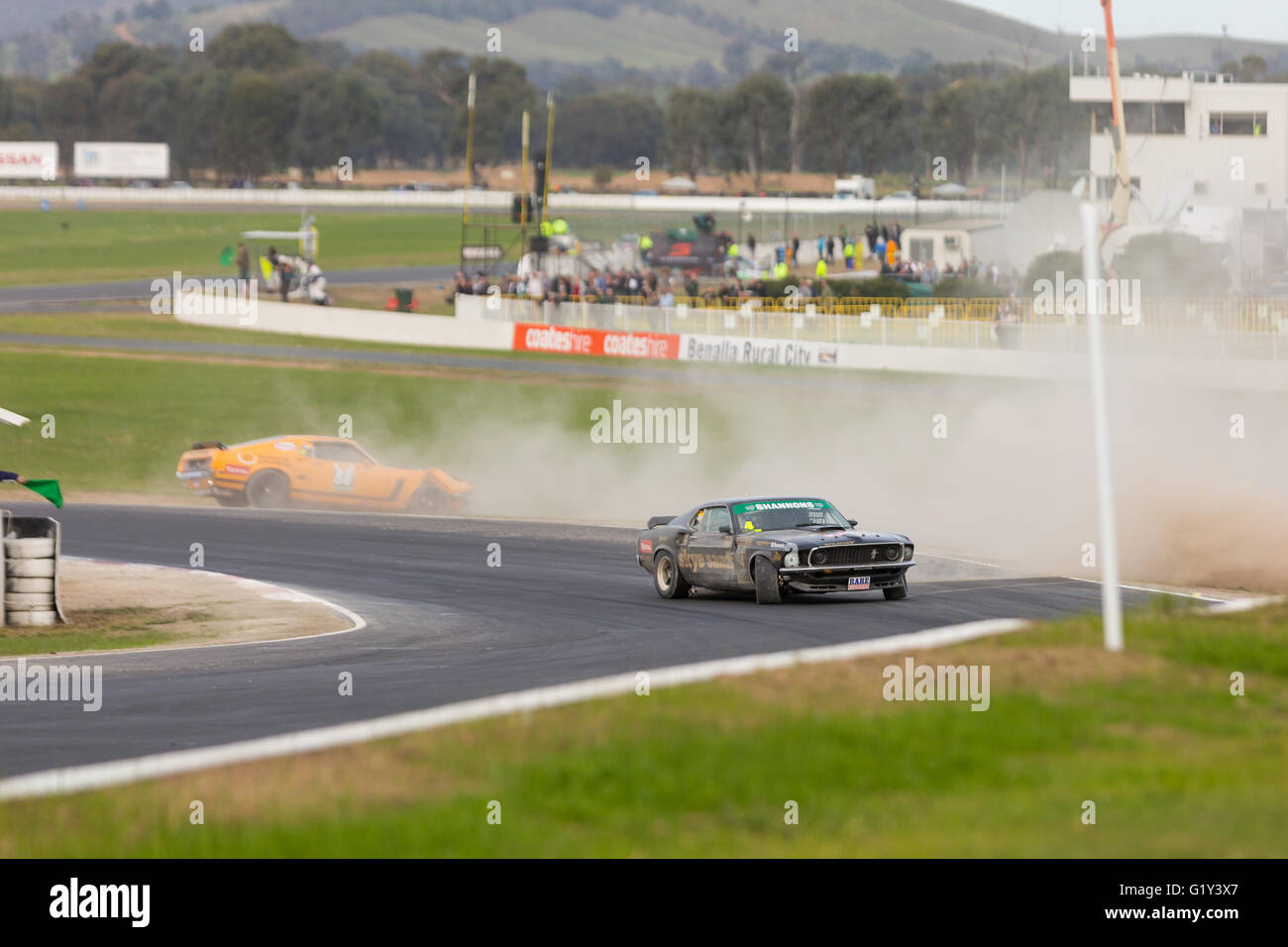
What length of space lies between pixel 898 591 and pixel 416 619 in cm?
512

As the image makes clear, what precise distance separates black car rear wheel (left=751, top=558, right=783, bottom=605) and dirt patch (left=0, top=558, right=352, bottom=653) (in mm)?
4407

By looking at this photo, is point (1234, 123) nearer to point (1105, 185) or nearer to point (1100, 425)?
point (1105, 185)

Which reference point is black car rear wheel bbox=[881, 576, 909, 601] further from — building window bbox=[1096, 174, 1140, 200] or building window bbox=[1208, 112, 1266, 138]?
building window bbox=[1208, 112, 1266, 138]

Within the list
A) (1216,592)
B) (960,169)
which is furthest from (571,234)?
(960,169)

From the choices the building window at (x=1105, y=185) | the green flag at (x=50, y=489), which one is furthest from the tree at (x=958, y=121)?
the green flag at (x=50, y=489)

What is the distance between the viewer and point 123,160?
381 feet

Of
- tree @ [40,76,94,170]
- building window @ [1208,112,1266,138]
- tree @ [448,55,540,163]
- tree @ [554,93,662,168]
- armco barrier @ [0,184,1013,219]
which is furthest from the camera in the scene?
tree @ [554,93,662,168]

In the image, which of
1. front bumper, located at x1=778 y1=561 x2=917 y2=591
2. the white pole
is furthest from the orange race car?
the white pole

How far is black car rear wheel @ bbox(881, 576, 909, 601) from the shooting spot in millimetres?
16922

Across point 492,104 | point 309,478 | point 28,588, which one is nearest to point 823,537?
point 28,588

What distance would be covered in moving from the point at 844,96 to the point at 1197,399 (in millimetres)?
98599

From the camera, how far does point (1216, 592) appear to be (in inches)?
706

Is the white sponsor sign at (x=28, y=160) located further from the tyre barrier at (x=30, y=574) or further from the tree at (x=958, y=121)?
the tyre barrier at (x=30, y=574)
